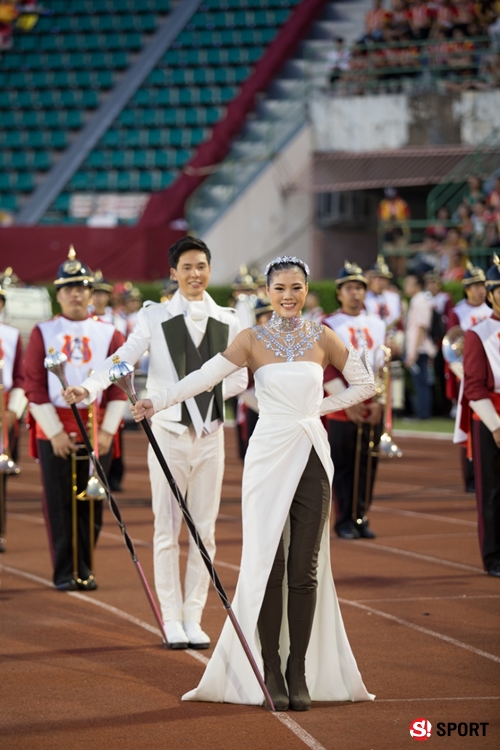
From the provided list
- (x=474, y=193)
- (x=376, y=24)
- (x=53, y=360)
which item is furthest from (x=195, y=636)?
(x=376, y=24)

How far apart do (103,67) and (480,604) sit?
85.4 ft

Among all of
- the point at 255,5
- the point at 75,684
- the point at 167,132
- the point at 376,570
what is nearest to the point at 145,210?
the point at 167,132

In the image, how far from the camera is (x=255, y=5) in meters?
31.9

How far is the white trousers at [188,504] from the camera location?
271 inches

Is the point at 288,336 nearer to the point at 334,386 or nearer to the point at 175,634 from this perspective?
the point at 175,634

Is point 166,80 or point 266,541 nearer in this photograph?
point 266,541

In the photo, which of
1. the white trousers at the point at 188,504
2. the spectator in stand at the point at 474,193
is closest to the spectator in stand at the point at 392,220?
the spectator in stand at the point at 474,193

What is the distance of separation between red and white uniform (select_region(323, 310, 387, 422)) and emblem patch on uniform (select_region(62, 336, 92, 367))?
255cm

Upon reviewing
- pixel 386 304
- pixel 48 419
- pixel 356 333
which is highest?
pixel 386 304

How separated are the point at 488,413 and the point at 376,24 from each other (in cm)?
1897

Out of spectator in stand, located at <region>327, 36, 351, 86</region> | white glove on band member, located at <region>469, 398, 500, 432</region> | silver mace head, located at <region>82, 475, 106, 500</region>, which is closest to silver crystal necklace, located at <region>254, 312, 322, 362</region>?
silver mace head, located at <region>82, 475, 106, 500</region>

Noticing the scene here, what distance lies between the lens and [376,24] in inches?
1021

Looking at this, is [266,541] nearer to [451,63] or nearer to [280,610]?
[280,610]

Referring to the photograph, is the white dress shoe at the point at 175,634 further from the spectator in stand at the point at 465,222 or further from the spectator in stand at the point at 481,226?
the spectator in stand at the point at 465,222
